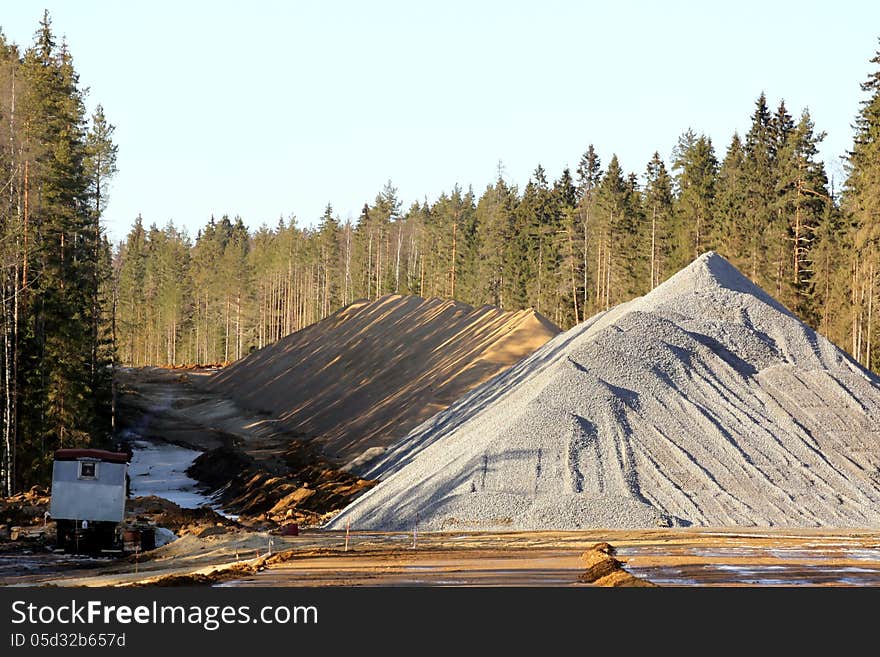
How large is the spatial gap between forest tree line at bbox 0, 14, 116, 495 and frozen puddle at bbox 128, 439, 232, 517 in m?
3.18

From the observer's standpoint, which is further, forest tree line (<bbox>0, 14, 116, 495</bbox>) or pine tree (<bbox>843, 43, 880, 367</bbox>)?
pine tree (<bbox>843, 43, 880, 367</bbox>)

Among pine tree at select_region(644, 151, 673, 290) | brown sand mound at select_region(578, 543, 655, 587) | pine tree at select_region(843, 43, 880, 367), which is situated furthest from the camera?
pine tree at select_region(644, 151, 673, 290)

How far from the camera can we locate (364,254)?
14088cm

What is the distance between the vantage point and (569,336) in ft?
168

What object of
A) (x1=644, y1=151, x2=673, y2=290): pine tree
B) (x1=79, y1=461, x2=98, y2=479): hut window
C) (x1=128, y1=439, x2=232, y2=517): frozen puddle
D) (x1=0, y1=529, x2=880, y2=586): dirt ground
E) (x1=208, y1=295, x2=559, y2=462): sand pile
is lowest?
(x1=0, y1=529, x2=880, y2=586): dirt ground

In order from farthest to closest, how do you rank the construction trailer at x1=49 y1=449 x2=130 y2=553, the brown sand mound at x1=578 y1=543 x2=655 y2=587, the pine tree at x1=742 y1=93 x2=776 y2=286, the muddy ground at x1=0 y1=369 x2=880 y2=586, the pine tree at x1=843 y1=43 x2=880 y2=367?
the pine tree at x1=742 y1=93 x2=776 y2=286
the pine tree at x1=843 y1=43 x2=880 y2=367
the construction trailer at x1=49 y1=449 x2=130 y2=553
the muddy ground at x1=0 y1=369 x2=880 y2=586
the brown sand mound at x1=578 y1=543 x2=655 y2=587

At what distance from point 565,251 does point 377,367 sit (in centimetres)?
3087

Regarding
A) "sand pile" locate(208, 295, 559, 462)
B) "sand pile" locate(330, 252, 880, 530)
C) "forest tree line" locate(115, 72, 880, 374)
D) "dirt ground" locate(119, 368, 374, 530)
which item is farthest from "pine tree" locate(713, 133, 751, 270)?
"sand pile" locate(330, 252, 880, 530)

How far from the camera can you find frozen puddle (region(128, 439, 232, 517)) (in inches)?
1986

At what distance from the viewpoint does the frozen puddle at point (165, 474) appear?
165ft

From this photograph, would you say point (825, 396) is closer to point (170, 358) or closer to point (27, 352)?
point (27, 352)

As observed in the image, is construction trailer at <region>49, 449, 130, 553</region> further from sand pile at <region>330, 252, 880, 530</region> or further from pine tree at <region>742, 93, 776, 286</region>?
pine tree at <region>742, 93, 776, 286</region>

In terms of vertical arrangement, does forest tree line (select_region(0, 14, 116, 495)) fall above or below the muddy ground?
above
